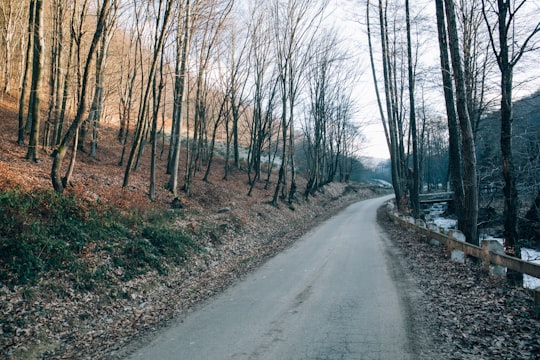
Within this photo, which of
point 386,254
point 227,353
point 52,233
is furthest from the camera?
point 386,254

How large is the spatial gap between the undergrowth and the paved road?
2544mm

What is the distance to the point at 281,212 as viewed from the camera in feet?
72.4

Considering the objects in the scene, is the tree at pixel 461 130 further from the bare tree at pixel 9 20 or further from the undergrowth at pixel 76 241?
the bare tree at pixel 9 20

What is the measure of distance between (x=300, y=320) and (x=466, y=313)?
274cm

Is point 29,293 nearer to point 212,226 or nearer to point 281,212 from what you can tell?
point 212,226

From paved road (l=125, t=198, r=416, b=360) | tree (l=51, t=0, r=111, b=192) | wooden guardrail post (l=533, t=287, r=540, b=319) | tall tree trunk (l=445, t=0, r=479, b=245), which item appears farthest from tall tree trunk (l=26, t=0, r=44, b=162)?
wooden guardrail post (l=533, t=287, r=540, b=319)

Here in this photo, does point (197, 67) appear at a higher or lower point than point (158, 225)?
higher

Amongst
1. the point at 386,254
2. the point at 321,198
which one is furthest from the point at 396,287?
the point at 321,198

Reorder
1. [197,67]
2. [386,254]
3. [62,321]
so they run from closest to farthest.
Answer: [62,321]
[386,254]
[197,67]

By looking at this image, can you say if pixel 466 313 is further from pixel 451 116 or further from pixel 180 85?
pixel 180 85

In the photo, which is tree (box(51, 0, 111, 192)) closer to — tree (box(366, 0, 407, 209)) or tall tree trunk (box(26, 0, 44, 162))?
tall tree trunk (box(26, 0, 44, 162))

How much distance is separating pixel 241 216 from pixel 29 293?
11.0 m

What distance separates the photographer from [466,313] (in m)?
5.71

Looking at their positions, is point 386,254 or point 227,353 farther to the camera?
point 386,254
